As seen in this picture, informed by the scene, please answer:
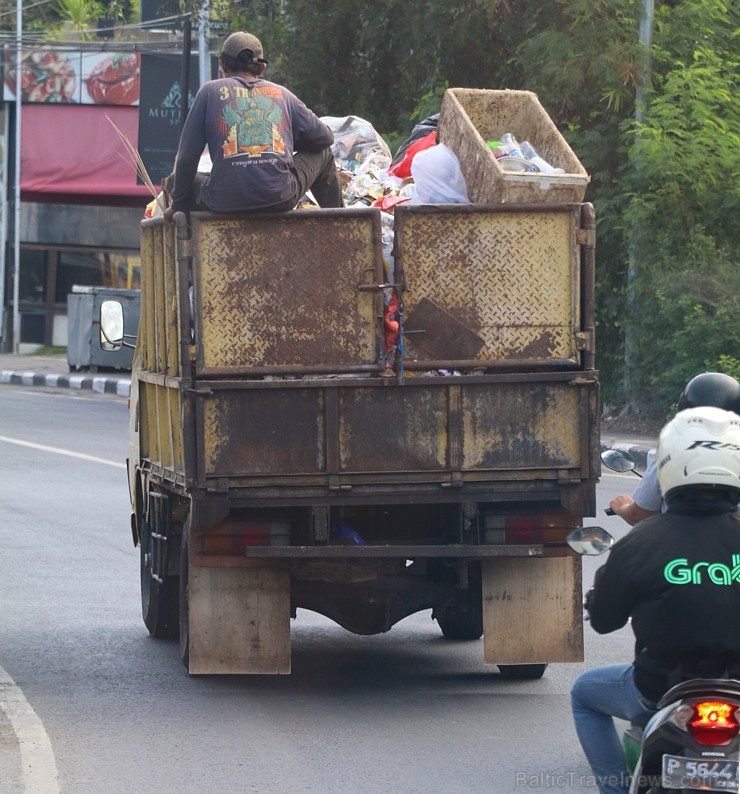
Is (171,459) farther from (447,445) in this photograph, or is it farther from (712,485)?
(712,485)

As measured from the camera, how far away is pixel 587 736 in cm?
433

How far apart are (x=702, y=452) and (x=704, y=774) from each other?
75 centimetres

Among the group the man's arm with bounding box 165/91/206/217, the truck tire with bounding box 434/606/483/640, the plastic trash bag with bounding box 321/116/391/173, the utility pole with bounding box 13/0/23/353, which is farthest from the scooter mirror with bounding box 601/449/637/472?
the utility pole with bounding box 13/0/23/353

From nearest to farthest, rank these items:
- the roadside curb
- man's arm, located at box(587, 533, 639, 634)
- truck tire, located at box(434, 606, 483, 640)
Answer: man's arm, located at box(587, 533, 639, 634)
truck tire, located at box(434, 606, 483, 640)
the roadside curb

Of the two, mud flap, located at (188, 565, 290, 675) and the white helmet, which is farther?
mud flap, located at (188, 565, 290, 675)

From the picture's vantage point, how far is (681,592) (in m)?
3.86

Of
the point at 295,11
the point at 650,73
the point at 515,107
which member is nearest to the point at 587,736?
the point at 515,107

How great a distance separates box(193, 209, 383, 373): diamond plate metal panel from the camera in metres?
6.61

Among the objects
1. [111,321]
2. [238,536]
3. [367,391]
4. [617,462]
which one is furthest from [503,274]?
[111,321]

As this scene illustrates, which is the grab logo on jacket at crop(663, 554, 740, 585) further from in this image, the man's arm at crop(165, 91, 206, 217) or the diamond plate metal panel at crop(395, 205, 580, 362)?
the man's arm at crop(165, 91, 206, 217)

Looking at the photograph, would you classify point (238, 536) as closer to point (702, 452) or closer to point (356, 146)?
point (356, 146)

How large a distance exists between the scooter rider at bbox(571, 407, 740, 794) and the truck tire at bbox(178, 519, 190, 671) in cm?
323

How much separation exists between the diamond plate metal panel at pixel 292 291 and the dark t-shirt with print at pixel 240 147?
11cm

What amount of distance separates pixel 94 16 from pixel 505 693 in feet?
104
